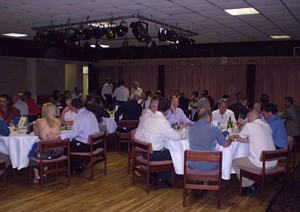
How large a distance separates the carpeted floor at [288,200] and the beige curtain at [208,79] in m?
7.82

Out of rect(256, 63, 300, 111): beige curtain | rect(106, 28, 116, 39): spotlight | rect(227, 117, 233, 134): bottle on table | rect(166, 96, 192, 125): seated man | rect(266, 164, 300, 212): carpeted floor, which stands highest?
rect(106, 28, 116, 39): spotlight

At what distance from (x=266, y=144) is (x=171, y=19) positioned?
14.5 ft

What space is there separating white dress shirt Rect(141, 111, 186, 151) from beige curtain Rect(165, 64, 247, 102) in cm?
863

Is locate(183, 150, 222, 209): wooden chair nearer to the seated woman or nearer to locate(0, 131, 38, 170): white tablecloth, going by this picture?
the seated woman

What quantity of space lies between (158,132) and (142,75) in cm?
1052

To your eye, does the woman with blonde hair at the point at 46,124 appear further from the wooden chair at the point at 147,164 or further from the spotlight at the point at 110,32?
the spotlight at the point at 110,32

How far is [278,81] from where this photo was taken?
1275 cm

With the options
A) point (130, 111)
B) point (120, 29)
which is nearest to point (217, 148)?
point (130, 111)

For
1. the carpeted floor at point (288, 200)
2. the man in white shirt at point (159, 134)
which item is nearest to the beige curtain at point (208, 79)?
the carpeted floor at point (288, 200)

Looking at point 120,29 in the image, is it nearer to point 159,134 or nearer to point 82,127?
point 82,127

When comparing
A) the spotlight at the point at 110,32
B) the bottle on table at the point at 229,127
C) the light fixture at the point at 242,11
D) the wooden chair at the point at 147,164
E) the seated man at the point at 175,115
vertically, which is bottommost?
the wooden chair at the point at 147,164

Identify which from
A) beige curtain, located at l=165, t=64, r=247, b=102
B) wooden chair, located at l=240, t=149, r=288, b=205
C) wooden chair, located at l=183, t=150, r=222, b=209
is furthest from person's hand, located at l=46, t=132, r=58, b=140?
beige curtain, located at l=165, t=64, r=247, b=102

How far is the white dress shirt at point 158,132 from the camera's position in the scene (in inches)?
208

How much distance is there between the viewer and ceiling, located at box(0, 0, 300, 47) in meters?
6.56
